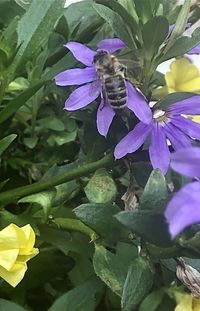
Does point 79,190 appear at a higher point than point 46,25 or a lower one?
lower

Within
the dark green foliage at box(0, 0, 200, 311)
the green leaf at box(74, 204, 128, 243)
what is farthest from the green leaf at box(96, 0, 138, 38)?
the green leaf at box(74, 204, 128, 243)

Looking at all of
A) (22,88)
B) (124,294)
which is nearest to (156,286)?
(124,294)

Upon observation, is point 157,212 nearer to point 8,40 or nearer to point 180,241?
point 180,241

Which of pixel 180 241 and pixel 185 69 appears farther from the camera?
pixel 185 69

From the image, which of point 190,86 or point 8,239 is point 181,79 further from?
point 8,239

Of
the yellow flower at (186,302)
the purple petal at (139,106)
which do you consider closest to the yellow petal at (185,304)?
the yellow flower at (186,302)

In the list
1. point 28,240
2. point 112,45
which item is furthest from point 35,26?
point 28,240

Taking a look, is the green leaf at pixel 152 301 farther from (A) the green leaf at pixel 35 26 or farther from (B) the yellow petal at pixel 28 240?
(A) the green leaf at pixel 35 26
